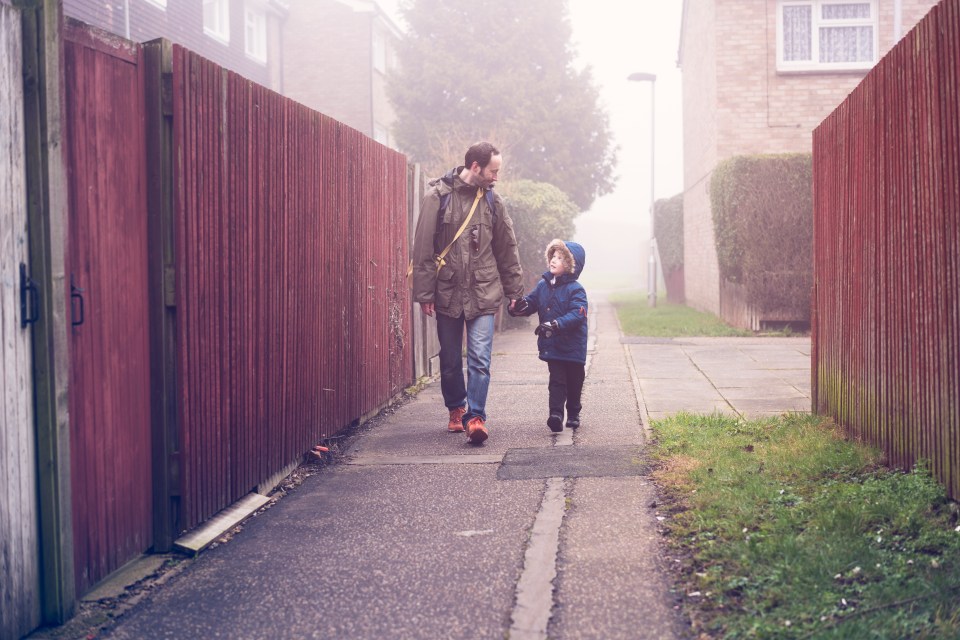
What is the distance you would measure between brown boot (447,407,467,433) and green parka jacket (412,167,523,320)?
2.33 ft

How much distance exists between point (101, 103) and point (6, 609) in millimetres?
1757

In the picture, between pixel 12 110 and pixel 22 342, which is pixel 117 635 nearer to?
pixel 22 342

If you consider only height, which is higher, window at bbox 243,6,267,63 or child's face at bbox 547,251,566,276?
window at bbox 243,6,267,63


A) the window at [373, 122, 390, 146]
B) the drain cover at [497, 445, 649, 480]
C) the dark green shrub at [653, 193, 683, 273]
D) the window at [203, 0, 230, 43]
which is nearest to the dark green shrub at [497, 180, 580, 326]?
the dark green shrub at [653, 193, 683, 273]

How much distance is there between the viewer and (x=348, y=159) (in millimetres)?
6688

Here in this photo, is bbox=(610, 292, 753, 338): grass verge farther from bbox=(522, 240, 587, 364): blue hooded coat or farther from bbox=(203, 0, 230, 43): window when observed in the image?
bbox=(203, 0, 230, 43): window

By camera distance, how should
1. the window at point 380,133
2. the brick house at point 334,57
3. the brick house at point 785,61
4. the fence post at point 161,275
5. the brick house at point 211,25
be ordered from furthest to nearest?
the window at point 380,133
the brick house at point 334,57
the brick house at point 211,25
the brick house at point 785,61
the fence post at point 161,275

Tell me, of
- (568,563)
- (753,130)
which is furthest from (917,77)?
(753,130)

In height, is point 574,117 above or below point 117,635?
above

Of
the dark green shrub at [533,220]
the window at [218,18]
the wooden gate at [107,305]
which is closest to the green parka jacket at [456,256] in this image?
the wooden gate at [107,305]

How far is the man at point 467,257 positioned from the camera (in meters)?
6.56

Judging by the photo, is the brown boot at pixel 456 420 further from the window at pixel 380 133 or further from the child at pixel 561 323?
→ the window at pixel 380 133

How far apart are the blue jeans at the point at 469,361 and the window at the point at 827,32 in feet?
43.5

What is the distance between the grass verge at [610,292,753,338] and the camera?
15406 mm
